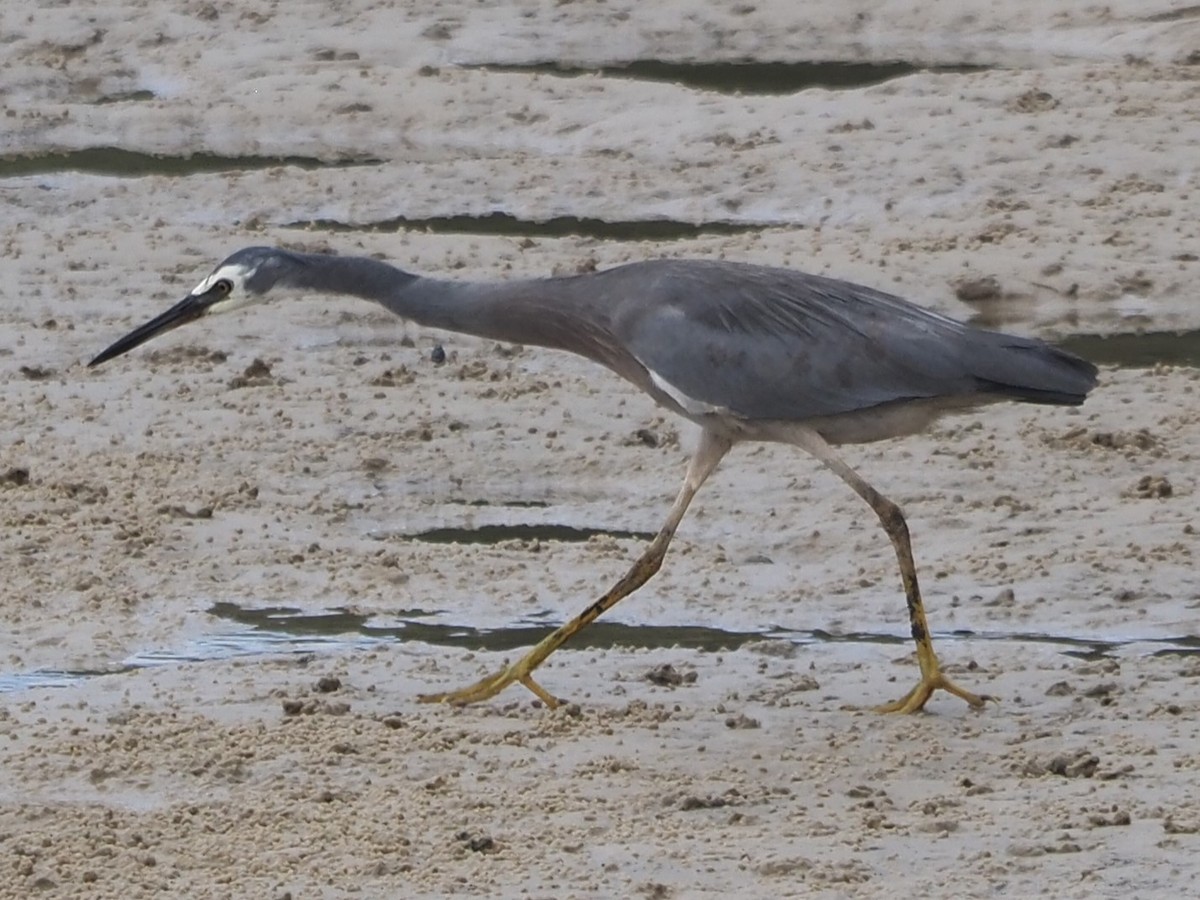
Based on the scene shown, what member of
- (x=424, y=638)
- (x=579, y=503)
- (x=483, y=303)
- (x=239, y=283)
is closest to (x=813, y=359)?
(x=483, y=303)

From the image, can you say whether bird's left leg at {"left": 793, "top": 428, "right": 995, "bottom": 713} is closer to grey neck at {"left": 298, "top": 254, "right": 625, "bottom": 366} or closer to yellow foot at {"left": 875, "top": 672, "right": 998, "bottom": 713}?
yellow foot at {"left": 875, "top": 672, "right": 998, "bottom": 713}

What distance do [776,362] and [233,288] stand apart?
1.66 metres

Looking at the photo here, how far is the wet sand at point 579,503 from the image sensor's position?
206 inches

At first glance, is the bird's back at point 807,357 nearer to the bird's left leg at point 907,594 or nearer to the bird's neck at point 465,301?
the bird's left leg at point 907,594

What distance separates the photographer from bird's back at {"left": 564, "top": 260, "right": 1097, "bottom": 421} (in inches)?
247

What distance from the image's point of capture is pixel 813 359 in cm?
630

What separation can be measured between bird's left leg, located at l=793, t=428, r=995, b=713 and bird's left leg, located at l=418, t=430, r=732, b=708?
269 millimetres

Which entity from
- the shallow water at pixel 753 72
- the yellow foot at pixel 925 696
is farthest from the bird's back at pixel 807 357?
the shallow water at pixel 753 72

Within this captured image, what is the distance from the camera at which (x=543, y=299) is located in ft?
21.6

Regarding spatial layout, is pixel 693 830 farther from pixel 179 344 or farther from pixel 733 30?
pixel 733 30

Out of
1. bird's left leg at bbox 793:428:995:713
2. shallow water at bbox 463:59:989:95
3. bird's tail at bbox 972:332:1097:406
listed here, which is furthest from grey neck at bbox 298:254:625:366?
shallow water at bbox 463:59:989:95

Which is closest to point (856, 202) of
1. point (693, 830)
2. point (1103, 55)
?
point (1103, 55)

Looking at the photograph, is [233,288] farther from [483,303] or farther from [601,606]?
[601,606]

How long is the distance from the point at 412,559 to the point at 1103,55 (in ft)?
25.4
